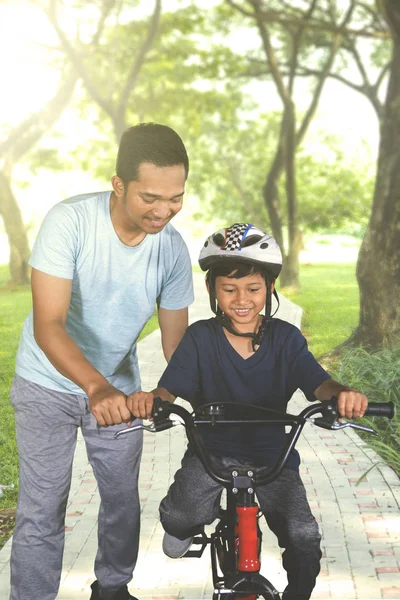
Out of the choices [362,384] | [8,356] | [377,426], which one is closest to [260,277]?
[377,426]

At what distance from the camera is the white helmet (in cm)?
346

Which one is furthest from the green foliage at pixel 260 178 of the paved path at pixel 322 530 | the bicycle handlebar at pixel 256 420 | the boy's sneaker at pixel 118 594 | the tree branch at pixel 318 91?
the bicycle handlebar at pixel 256 420

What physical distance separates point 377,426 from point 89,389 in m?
5.08

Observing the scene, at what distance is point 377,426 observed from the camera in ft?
25.9

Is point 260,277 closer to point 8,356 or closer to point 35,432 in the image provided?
point 35,432

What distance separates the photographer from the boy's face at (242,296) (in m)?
3.52

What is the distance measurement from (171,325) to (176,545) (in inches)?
35.8

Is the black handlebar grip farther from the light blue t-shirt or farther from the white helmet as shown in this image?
the light blue t-shirt

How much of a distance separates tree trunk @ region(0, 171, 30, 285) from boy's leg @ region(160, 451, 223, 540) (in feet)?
64.0

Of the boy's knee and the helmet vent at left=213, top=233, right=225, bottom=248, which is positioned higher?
Answer: the helmet vent at left=213, top=233, right=225, bottom=248

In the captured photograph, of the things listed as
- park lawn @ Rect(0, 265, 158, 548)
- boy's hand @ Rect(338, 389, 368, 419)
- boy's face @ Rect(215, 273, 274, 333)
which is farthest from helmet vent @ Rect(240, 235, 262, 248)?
park lawn @ Rect(0, 265, 158, 548)

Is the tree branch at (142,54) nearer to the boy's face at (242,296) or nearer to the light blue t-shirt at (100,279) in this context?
the light blue t-shirt at (100,279)

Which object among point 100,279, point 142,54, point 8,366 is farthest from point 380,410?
point 142,54

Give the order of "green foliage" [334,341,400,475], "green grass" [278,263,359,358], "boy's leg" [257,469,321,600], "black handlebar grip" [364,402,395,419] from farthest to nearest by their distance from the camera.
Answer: "green grass" [278,263,359,358] → "green foliage" [334,341,400,475] → "boy's leg" [257,469,321,600] → "black handlebar grip" [364,402,395,419]
